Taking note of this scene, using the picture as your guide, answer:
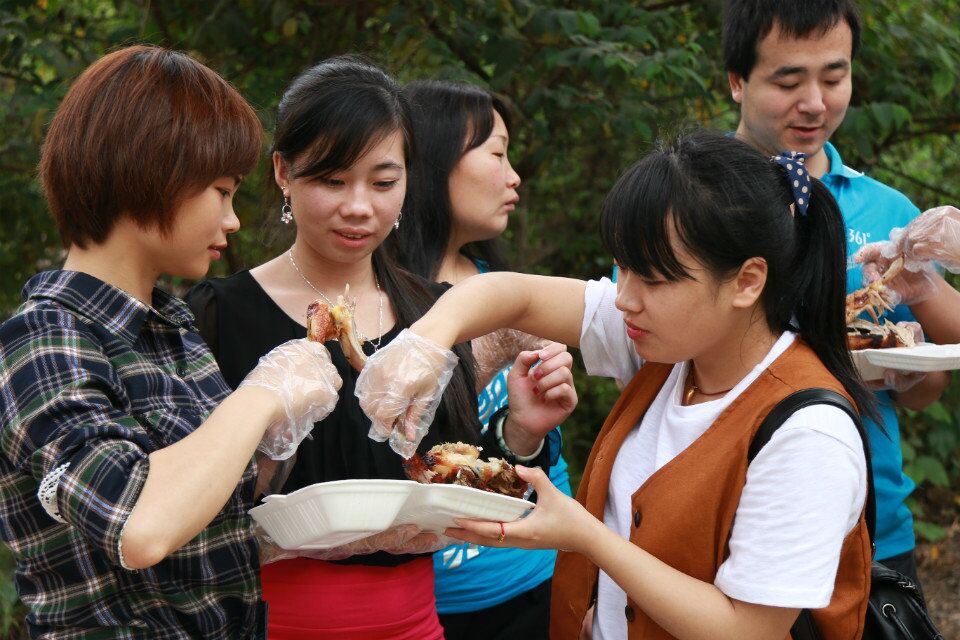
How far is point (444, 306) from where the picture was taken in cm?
215

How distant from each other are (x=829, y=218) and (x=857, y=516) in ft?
1.85

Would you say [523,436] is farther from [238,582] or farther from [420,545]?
[238,582]

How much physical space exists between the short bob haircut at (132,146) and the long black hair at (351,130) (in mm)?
466

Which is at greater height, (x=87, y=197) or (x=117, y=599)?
(x=87, y=197)

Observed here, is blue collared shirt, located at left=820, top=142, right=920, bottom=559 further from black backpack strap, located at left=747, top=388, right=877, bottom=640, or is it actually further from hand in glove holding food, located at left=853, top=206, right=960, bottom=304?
black backpack strap, located at left=747, top=388, right=877, bottom=640

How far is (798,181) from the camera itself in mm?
1892

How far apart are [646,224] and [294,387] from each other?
71 centimetres

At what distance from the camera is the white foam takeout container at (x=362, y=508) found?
1.68 meters

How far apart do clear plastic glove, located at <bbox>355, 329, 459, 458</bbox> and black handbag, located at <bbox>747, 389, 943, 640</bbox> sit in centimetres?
62

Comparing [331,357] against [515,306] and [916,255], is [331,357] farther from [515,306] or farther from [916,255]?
[916,255]

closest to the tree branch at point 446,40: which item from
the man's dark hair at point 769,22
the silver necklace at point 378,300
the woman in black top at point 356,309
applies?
the man's dark hair at point 769,22

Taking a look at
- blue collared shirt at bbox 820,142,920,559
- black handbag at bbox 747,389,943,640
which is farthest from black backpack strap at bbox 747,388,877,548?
blue collared shirt at bbox 820,142,920,559

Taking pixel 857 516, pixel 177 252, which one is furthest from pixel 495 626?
pixel 177 252

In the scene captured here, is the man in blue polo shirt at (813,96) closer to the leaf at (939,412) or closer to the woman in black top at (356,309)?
the woman in black top at (356,309)
